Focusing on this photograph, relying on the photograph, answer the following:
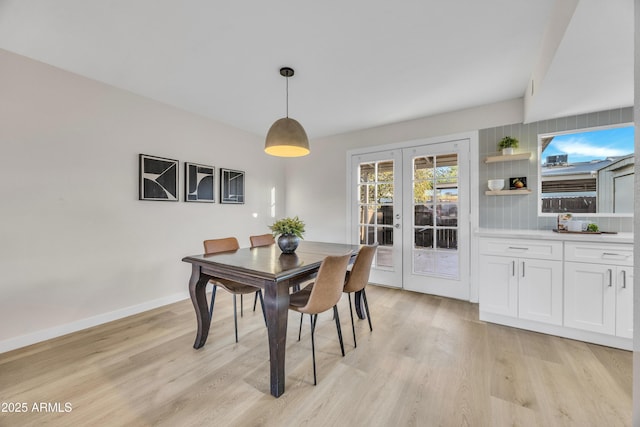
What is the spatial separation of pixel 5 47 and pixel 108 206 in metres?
1.42

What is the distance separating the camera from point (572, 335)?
2.26 meters

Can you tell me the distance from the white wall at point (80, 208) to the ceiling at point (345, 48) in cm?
30

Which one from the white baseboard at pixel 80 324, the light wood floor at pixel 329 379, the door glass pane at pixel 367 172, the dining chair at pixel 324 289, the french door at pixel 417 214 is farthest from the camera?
the door glass pane at pixel 367 172

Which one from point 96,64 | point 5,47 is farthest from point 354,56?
point 5,47

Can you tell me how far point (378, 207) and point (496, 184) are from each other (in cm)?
149

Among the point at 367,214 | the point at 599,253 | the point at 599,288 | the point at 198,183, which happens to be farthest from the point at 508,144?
the point at 198,183

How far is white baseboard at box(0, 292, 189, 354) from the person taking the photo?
2.14m

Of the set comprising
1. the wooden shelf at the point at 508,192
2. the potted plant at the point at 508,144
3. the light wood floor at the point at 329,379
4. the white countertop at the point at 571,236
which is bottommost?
the light wood floor at the point at 329,379

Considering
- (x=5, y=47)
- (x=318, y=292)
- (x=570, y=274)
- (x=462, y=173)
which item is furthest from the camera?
(x=462, y=173)

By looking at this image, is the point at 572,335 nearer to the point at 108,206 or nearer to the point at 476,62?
the point at 476,62

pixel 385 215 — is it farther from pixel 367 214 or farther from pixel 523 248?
pixel 523 248

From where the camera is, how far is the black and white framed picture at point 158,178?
2.91m

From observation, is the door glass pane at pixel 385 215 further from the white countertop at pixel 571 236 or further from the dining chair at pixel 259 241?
the dining chair at pixel 259 241

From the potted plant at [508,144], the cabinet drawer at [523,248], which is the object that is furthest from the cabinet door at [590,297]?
the potted plant at [508,144]
